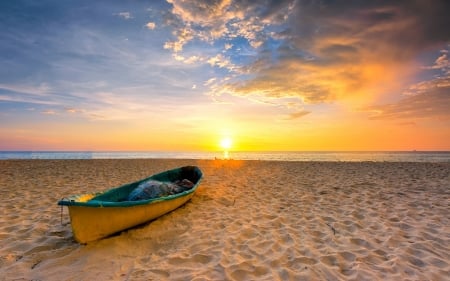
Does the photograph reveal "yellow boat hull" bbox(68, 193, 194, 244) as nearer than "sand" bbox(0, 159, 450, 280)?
No

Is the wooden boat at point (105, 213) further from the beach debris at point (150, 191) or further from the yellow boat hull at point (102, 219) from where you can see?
the beach debris at point (150, 191)

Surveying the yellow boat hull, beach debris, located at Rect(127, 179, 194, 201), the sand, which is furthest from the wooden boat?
beach debris, located at Rect(127, 179, 194, 201)

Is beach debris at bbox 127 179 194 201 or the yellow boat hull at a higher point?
beach debris at bbox 127 179 194 201

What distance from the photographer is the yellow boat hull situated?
13.7 feet

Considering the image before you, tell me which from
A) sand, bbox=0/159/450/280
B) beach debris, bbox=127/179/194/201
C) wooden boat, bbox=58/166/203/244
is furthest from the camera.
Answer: beach debris, bbox=127/179/194/201

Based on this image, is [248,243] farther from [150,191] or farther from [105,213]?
[150,191]

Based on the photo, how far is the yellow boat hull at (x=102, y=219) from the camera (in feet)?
13.7

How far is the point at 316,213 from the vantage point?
6.21 metres

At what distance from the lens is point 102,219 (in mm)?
4395

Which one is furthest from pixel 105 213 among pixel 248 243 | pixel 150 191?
pixel 248 243

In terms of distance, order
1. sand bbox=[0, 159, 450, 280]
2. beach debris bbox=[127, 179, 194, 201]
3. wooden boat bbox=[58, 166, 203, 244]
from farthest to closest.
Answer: beach debris bbox=[127, 179, 194, 201]
wooden boat bbox=[58, 166, 203, 244]
sand bbox=[0, 159, 450, 280]

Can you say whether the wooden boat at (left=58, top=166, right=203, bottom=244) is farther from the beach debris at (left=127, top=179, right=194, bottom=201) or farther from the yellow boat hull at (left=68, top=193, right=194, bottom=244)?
the beach debris at (left=127, top=179, right=194, bottom=201)

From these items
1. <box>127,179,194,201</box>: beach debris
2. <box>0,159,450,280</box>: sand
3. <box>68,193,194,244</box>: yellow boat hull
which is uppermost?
<box>127,179,194,201</box>: beach debris

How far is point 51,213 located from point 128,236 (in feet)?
8.70
